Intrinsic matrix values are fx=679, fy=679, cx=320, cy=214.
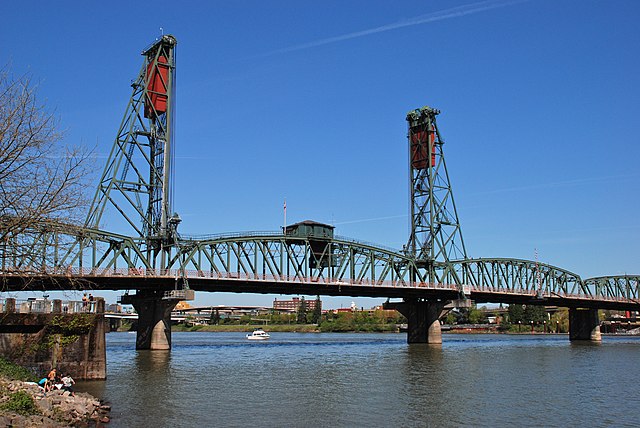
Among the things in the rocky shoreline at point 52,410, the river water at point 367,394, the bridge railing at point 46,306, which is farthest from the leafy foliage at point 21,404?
the bridge railing at point 46,306

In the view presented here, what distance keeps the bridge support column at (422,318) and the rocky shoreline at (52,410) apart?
91.6 m

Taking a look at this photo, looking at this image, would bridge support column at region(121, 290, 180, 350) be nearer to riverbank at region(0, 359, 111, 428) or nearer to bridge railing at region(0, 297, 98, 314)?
bridge railing at region(0, 297, 98, 314)

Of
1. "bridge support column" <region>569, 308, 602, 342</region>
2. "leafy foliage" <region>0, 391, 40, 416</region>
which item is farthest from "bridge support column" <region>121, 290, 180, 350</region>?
"bridge support column" <region>569, 308, 602, 342</region>

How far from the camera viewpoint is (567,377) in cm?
5603

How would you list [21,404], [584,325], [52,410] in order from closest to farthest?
1. [21,404]
2. [52,410]
3. [584,325]

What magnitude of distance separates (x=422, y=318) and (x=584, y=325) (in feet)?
151

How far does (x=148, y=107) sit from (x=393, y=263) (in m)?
49.7

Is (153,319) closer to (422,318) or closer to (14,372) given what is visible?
(422,318)

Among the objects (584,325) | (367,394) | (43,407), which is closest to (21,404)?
(43,407)

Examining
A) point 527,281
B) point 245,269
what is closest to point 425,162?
point 527,281

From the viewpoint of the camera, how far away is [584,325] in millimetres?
147125

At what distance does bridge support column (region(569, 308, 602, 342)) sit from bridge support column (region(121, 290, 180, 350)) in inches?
3662

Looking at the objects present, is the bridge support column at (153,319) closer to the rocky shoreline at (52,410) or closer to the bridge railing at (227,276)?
the bridge railing at (227,276)

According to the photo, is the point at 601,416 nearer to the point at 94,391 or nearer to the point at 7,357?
the point at 94,391
